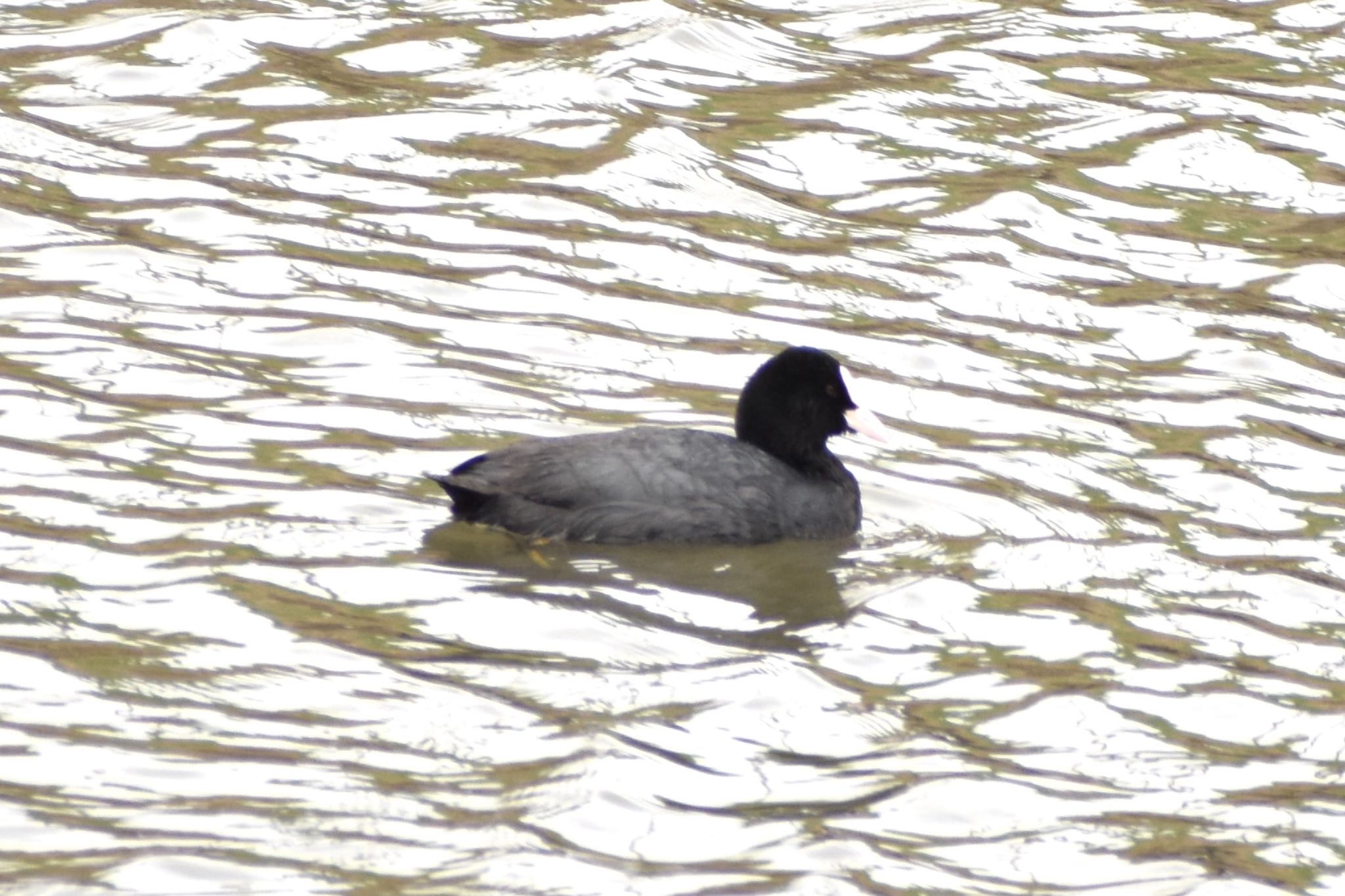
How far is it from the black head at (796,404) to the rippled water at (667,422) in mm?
368

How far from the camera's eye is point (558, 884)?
5.06m

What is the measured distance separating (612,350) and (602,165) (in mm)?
2014

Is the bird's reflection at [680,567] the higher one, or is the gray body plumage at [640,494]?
the gray body plumage at [640,494]

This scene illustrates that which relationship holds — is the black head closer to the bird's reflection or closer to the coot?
the coot

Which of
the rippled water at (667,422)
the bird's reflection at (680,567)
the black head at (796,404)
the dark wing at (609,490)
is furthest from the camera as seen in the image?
the black head at (796,404)

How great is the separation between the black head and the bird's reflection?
1.45 feet

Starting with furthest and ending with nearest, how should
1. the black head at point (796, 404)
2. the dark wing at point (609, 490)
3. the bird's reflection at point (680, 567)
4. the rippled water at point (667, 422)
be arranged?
the black head at point (796, 404), the dark wing at point (609, 490), the bird's reflection at point (680, 567), the rippled water at point (667, 422)

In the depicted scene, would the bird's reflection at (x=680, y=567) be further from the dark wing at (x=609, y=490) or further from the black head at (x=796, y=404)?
the black head at (x=796, y=404)

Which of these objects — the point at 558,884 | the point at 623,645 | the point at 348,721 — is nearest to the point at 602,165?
the point at 623,645

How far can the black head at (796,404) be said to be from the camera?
7938 mm

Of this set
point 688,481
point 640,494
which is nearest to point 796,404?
point 688,481

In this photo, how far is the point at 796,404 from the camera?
26.1 ft

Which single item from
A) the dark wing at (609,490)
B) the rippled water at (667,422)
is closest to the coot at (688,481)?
the dark wing at (609,490)

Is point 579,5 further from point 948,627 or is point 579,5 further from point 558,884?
point 558,884
